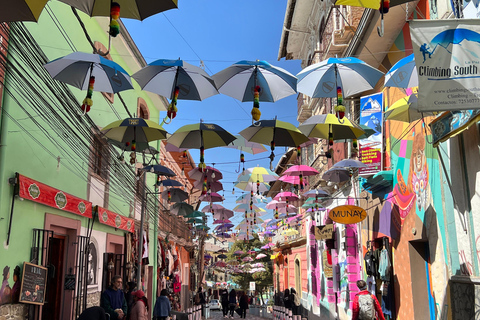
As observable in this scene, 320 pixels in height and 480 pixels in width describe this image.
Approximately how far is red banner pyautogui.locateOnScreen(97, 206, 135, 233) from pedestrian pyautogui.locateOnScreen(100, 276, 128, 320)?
12.4ft

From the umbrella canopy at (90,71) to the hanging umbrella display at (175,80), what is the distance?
1.44ft

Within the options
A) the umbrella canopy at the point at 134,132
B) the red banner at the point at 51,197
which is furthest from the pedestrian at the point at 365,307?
the red banner at the point at 51,197

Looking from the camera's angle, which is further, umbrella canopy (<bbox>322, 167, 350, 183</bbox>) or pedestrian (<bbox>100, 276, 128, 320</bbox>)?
umbrella canopy (<bbox>322, 167, 350, 183</bbox>)

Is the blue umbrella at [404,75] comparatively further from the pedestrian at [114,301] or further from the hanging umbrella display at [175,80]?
the pedestrian at [114,301]

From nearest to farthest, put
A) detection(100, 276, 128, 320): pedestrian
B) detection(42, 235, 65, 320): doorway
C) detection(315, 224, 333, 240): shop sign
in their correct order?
1. detection(100, 276, 128, 320): pedestrian
2. detection(42, 235, 65, 320): doorway
3. detection(315, 224, 333, 240): shop sign

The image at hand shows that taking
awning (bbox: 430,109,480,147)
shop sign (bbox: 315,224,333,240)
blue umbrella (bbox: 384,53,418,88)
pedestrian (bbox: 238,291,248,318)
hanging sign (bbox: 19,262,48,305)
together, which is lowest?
pedestrian (bbox: 238,291,248,318)

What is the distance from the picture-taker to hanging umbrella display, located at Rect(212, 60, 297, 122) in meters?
8.84

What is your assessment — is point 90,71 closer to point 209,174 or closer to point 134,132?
point 134,132

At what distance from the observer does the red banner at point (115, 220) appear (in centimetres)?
1344

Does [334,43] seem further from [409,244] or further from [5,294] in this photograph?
[5,294]

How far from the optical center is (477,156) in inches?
291

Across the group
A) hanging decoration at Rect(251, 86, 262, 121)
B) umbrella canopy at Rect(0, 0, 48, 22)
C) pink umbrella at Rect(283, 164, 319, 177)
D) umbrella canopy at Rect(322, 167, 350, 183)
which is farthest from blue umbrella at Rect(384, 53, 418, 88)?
pink umbrella at Rect(283, 164, 319, 177)

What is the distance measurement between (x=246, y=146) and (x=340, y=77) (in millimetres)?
5432

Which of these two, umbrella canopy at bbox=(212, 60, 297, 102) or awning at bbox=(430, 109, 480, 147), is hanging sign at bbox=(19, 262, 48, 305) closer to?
umbrella canopy at bbox=(212, 60, 297, 102)
